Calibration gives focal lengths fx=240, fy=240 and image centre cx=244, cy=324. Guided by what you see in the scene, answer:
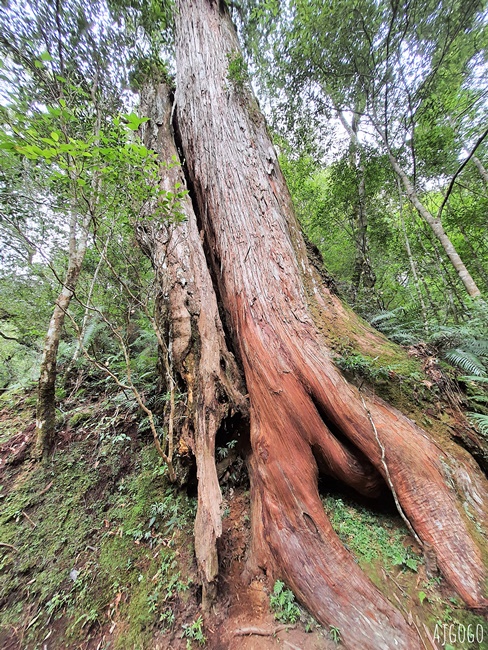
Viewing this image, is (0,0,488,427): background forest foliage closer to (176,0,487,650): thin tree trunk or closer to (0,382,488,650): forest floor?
(176,0,487,650): thin tree trunk

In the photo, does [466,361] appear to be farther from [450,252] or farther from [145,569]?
[145,569]

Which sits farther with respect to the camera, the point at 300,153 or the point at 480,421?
the point at 300,153

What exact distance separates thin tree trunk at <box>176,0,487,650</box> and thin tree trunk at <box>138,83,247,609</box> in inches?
9.1

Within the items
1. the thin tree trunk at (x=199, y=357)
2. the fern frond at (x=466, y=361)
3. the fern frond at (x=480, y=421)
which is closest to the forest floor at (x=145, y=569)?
the thin tree trunk at (x=199, y=357)

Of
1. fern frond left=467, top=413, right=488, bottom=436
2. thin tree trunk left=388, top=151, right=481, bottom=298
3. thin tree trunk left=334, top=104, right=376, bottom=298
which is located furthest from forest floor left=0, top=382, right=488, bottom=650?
thin tree trunk left=334, top=104, right=376, bottom=298

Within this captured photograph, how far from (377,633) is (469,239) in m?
7.38

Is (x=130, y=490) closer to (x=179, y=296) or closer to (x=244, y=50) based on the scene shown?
(x=179, y=296)

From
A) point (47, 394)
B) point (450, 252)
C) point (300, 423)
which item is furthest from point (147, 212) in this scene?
point (450, 252)

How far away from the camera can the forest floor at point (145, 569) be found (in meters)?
1.56

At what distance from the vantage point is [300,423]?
7.14 ft

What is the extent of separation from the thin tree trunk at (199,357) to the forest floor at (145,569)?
30cm

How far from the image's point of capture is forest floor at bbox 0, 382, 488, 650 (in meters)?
1.56

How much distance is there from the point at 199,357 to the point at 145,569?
186cm

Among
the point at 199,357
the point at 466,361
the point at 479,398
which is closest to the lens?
the point at 479,398
